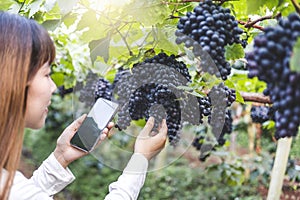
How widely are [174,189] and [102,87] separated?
4.01 meters

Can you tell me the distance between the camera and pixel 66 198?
5.32 meters

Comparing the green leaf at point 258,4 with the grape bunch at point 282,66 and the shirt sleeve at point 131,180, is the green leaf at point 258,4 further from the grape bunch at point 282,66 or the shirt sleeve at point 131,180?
the shirt sleeve at point 131,180

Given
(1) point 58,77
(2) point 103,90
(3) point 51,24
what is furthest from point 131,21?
(1) point 58,77

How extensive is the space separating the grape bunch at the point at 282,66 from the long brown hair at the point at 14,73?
53 cm

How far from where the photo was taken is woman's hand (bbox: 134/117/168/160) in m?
1.23

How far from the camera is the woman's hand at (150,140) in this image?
1.23 metres

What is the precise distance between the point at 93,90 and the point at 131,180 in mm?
911

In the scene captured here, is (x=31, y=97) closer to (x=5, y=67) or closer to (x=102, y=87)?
(x=5, y=67)

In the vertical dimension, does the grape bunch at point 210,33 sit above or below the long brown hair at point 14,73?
above

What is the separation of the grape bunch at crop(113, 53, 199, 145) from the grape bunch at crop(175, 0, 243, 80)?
0.79 feet

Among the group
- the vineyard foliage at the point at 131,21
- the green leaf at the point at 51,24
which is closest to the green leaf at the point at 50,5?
the vineyard foliage at the point at 131,21

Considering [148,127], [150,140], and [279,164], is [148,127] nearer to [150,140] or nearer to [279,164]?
[150,140]

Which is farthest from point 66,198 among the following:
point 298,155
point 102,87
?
point 102,87

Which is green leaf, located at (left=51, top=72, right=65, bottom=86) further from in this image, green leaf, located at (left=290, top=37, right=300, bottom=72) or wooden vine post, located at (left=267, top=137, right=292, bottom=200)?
green leaf, located at (left=290, top=37, right=300, bottom=72)
